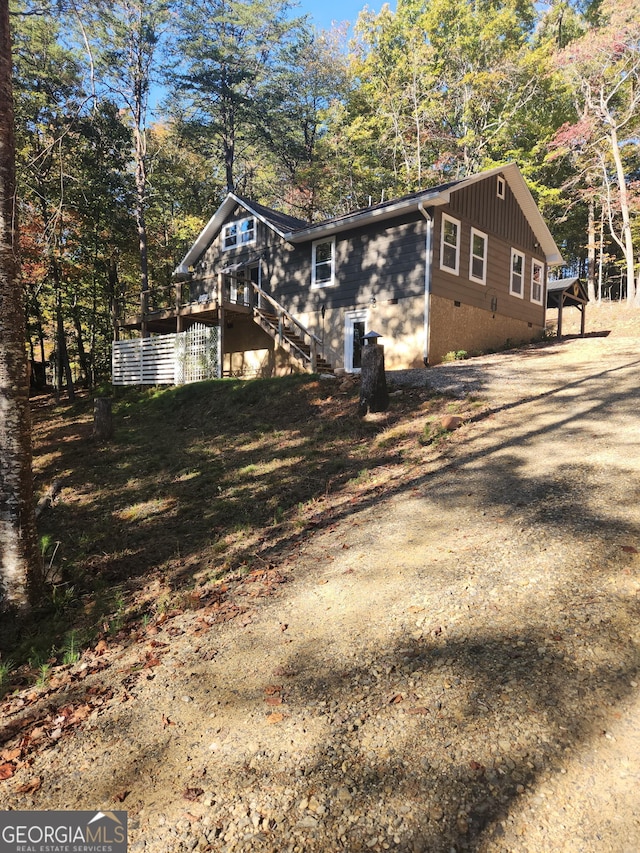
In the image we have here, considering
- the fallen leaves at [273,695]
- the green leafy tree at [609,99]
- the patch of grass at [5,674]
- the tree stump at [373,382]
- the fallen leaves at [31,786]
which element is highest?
the green leafy tree at [609,99]

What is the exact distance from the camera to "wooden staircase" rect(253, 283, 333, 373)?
54.0 ft

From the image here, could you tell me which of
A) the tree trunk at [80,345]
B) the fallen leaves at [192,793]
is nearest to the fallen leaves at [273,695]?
the fallen leaves at [192,793]

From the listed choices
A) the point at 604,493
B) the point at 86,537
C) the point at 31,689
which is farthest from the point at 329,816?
the point at 86,537

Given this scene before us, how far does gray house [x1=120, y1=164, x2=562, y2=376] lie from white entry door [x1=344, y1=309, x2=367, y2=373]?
4cm

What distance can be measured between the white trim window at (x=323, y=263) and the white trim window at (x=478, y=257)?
16.8ft

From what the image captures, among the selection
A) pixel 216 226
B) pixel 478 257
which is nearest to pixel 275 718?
pixel 478 257

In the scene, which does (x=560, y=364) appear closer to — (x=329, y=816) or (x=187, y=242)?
(x=329, y=816)

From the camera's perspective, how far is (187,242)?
29844 millimetres

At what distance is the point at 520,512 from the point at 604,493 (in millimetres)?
985

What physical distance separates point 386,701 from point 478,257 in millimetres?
18079

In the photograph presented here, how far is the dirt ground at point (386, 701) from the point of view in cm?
217

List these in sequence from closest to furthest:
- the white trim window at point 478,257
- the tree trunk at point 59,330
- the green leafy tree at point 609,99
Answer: the white trim window at point 478,257 → the tree trunk at point 59,330 → the green leafy tree at point 609,99

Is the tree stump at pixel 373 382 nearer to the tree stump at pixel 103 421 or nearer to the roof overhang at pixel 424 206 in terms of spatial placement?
the tree stump at pixel 103 421

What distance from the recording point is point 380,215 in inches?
628
